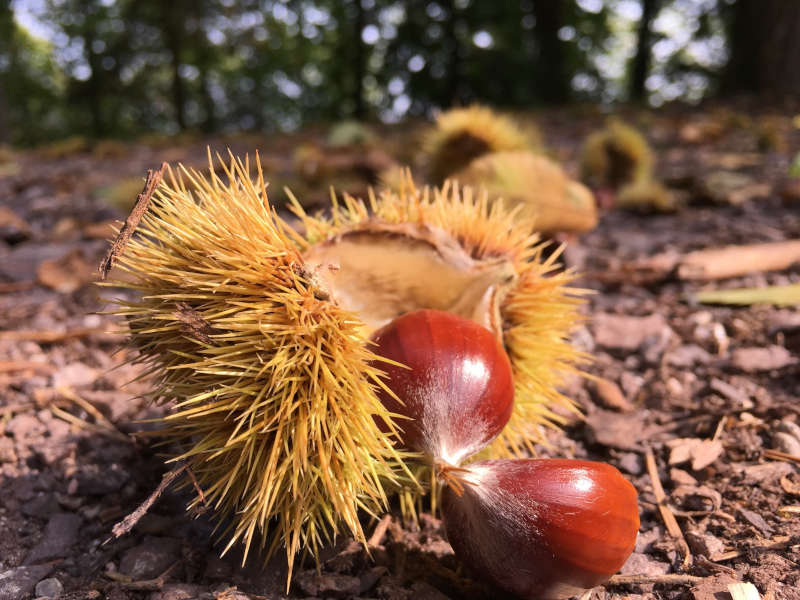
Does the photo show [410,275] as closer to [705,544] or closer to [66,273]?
[705,544]

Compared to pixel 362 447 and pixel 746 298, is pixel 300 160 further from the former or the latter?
pixel 362 447

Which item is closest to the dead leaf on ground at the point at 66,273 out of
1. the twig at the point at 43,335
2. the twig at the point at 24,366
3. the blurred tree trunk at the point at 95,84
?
the twig at the point at 43,335

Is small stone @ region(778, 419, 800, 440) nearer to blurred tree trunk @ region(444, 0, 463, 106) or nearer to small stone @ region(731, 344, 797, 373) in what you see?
small stone @ region(731, 344, 797, 373)

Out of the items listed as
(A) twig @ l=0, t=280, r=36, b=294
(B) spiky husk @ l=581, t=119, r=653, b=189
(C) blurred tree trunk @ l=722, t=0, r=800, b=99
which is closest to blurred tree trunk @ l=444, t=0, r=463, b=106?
(C) blurred tree trunk @ l=722, t=0, r=800, b=99

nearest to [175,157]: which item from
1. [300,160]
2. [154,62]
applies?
[300,160]

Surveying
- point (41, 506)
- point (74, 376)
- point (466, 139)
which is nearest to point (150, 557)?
point (41, 506)

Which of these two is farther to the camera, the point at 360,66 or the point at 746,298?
the point at 360,66
